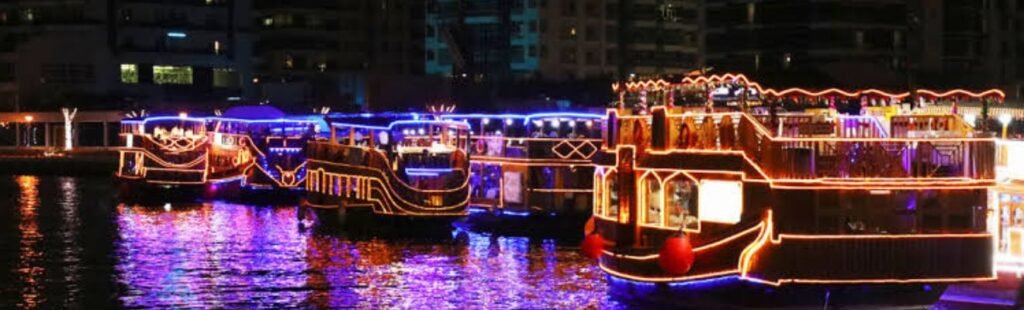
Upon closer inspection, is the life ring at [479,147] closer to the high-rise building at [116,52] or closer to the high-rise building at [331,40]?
the high-rise building at [116,52]

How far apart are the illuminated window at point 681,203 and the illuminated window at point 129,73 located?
108710 mm

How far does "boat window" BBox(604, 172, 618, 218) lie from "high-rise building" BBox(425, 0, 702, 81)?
324ft

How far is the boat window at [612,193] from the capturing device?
3544 centimetres

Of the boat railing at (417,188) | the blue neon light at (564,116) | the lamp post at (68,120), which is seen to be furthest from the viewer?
the lamp post at (68,120)

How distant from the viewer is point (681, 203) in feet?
107

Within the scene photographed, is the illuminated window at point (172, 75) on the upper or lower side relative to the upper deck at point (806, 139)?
upper

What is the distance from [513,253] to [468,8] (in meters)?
96.9

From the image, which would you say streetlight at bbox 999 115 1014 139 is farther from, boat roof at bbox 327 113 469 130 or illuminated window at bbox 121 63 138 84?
illuminated window at bbox 121 63 138 84

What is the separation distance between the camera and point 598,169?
3638cm

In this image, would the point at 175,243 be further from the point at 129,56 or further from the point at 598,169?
the point at 129,56

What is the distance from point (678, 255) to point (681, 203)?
6.30 feet

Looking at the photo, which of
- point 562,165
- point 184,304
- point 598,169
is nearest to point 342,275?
point 184,304

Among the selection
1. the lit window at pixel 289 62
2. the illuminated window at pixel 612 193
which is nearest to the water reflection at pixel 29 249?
the illuminated window at pixel 612 193

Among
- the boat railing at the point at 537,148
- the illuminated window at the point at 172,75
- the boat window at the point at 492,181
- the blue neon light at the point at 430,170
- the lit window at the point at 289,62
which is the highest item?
the lit window at the point at 289,62
